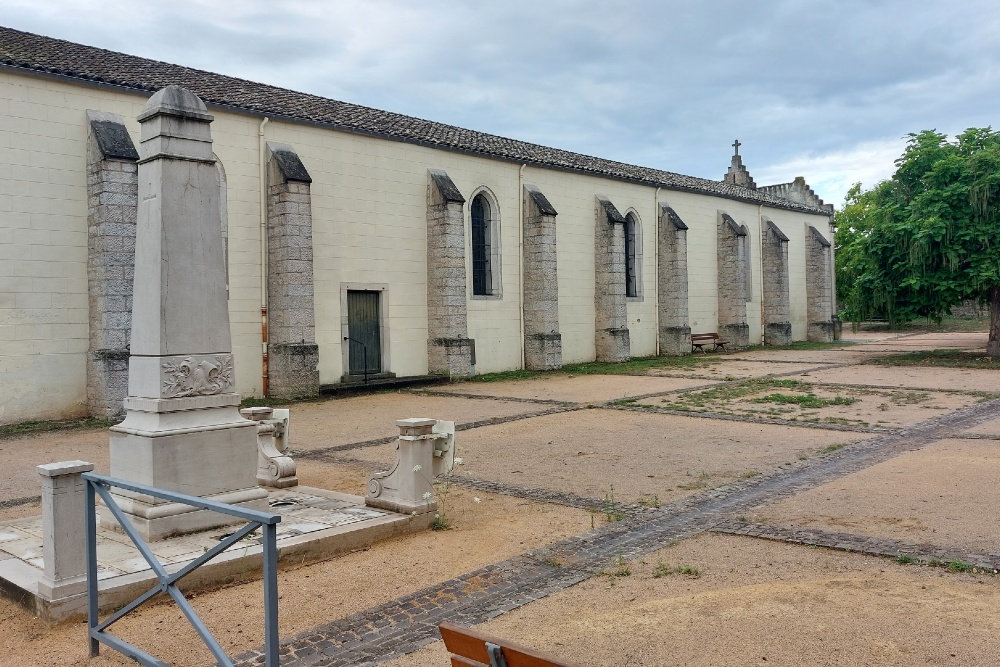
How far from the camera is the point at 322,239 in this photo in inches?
683

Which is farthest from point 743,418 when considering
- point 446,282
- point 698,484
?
point 446,282

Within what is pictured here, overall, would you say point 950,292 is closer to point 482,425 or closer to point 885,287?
point 885,287

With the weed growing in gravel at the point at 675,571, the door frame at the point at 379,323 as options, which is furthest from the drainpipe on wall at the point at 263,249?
the weed growing in gravel at the point at 675,571

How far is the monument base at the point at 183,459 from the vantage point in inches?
230

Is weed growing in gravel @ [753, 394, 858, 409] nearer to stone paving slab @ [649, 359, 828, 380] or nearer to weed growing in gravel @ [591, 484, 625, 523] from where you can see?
stone paving slab @ [649, 359, 828, 380]

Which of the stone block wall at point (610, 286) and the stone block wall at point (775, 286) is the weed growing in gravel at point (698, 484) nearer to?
the stone block wall at point (610, 286)

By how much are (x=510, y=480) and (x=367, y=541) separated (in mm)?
2522

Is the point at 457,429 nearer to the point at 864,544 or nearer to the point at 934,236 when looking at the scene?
the point at 864,544

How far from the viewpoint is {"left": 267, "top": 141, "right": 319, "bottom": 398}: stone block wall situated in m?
16.0

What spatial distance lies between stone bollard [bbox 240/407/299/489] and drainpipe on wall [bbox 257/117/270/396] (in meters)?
7.70

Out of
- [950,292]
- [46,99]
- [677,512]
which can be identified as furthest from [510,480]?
[950,292]

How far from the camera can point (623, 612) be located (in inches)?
179

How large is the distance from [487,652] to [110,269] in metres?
12.8

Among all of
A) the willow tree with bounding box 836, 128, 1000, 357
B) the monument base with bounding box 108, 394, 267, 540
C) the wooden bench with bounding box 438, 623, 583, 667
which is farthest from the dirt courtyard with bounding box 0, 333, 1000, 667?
the willow tree with bounding box 836, 128, 1000, 357
